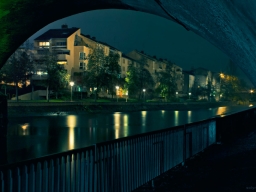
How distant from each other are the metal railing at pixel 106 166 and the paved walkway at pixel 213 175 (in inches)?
10.8

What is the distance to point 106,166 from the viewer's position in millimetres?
6570

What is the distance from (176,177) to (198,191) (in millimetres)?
1708

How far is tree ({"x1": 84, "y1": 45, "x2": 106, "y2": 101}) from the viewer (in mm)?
71500

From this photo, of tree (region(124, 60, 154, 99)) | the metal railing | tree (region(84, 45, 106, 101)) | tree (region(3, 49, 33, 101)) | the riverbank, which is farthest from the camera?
tree (region(124, 60, 154, 99))

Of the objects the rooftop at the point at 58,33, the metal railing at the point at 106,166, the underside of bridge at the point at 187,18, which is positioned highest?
the rooftop at the point at 58,33

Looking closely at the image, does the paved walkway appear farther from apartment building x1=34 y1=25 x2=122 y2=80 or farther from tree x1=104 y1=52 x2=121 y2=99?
apartment building x1=34 y1=25 x2=122 y2=80

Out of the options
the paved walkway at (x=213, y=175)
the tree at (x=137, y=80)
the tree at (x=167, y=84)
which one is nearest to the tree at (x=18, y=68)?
the tree at (x=137, y=80)

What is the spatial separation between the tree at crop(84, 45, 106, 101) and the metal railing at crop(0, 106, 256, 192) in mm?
60626

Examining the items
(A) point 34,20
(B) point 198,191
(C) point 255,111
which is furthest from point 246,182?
(C) point 255,111

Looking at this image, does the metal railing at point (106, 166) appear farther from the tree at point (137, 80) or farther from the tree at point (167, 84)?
the tree at point (167, 84)

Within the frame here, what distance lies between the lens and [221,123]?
1670 centimetres

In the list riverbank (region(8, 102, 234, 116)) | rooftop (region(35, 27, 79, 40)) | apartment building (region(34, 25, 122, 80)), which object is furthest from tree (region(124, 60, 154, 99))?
rooftop (region(35, 27, 79, 40))

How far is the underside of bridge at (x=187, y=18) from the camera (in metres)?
4.61

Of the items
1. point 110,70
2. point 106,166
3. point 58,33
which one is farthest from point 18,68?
point 106,166
